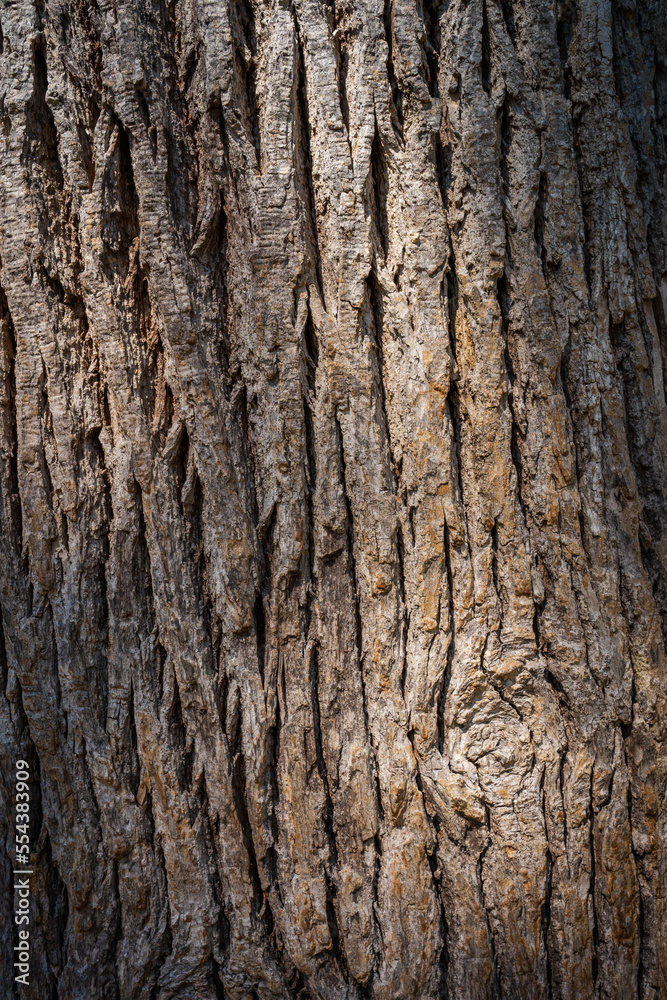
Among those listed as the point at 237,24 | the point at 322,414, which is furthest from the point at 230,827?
the point at 237,24

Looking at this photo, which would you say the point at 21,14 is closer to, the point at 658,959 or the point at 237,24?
the point at 237,24

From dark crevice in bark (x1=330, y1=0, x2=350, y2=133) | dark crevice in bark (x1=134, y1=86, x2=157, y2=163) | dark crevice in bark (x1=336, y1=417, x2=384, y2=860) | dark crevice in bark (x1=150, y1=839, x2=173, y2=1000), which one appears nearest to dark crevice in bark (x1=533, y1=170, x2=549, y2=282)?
dark crevice in bark (x1=330, y1=0, x2=350, y2=133)

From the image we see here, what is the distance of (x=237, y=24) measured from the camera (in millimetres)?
1231

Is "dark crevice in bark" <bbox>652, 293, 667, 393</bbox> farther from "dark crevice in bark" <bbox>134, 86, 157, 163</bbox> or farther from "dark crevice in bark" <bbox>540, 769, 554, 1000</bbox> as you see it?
"dark crevice in bark" <bbox>134, 86, 157, 163</bbox>

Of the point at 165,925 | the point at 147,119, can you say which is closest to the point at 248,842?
the point at 165,925

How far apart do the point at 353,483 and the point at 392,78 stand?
0.84m

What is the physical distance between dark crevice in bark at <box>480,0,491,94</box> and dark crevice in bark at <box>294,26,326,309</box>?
369mm

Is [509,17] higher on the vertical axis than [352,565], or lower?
higher

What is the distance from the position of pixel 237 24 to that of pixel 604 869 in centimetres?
191

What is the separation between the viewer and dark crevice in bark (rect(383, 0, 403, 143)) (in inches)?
48.0

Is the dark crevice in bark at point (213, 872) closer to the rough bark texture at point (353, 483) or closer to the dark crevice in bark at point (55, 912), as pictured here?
the rough bark texture at point (353, 483)

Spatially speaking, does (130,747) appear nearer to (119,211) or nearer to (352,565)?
Result: (352,565)

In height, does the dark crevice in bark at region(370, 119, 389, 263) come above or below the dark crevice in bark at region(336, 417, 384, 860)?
above

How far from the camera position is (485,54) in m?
1.24
